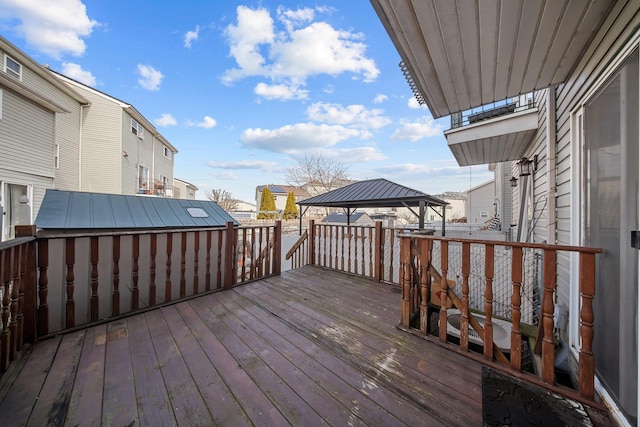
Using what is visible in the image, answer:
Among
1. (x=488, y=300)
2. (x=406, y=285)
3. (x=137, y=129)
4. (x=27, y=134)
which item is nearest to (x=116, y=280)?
(x=406, y=285)

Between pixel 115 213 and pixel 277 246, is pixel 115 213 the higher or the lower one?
the higher one

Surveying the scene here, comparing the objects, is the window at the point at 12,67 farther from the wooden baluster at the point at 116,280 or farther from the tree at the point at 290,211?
the tree at the point at 290,211

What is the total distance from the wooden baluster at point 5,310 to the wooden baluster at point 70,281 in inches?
21.9

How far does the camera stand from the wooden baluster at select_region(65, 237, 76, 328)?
2.19 meters

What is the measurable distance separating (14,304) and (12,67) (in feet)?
34.5

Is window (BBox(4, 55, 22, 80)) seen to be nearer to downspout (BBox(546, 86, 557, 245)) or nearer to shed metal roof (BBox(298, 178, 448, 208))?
shed metal roof (BBox(298, 178, 448, 208))

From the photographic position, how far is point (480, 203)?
59.7ft

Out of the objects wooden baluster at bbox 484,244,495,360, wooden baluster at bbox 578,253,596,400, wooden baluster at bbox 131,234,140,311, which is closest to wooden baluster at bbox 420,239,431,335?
wooden baluster at bbox 484,244,495,360

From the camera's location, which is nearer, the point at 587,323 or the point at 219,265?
the point at 587,323

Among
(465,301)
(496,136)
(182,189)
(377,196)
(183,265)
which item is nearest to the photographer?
(465,301)

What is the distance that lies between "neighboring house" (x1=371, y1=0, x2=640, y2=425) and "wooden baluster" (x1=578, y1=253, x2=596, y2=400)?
0.37 ft

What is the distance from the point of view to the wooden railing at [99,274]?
1781 mm

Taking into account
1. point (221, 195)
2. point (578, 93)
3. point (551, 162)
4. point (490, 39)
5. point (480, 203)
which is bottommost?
point (551, 162)

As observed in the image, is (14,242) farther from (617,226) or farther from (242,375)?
(617,226)
